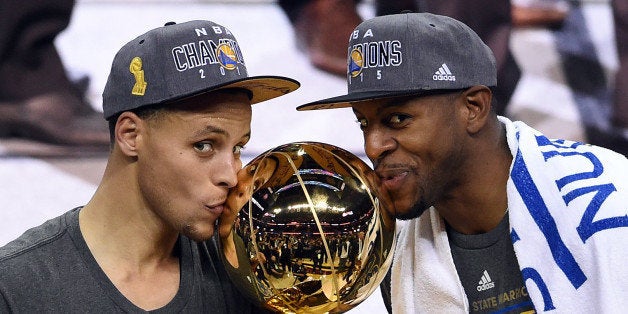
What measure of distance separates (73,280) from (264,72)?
154 centimetres

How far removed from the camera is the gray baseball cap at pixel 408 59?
1.84 meters

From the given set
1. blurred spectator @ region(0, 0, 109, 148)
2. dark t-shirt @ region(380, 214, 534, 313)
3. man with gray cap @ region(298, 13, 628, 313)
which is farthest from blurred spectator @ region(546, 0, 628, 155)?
blurred spectator @ region(0, 0, 109, 148)

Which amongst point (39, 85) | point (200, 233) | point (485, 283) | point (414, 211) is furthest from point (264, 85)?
point (39, 85)

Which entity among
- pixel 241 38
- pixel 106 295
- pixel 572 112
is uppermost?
pixel 241 38

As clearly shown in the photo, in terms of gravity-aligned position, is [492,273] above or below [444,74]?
below

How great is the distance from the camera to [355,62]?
1.90 meters

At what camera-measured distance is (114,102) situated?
173cm

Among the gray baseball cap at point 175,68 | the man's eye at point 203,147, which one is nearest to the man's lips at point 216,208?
the man's eye at point 203,147

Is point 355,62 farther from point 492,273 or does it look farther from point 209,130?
point 492,273

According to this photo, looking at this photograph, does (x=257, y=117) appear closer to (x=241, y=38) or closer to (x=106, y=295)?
(x=241, y=38)

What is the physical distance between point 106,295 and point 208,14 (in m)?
1.59

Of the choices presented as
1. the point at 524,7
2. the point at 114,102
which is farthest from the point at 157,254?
the point at 524,7

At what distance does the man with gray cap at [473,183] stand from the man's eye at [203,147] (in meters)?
0.30

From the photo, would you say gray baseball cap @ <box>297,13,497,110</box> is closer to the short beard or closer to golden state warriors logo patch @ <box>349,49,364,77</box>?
golden state warriors logo patch @ <box>349,49,364,77</box>
